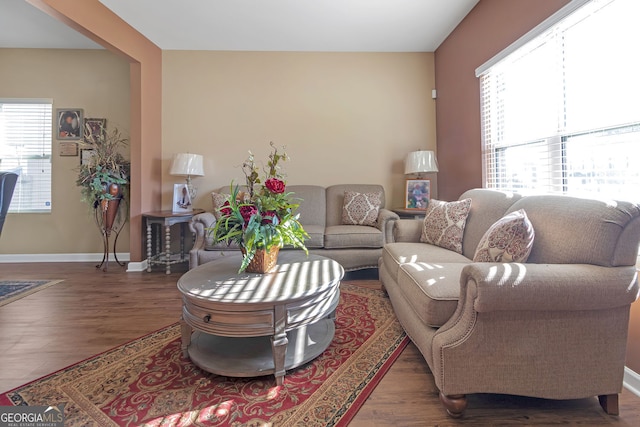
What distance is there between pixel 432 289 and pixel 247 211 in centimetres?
107

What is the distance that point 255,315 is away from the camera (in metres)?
1.36

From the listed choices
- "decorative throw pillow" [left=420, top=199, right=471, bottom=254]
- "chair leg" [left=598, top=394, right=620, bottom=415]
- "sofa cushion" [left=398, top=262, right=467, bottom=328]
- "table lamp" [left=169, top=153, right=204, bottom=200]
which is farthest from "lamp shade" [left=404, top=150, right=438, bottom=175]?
"table lamp" [left=169, top=153, right=204, bottom=200]

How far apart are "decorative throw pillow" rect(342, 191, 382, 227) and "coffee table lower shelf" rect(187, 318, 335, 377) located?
178 centimetres

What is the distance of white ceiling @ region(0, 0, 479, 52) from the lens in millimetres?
2846

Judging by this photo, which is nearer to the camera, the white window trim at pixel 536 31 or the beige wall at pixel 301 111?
the white window trim at pixel 536 31

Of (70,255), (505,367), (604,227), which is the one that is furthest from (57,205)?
(604,227)

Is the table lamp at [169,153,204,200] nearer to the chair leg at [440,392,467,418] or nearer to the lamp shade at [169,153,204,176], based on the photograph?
the lamp shade at [169,153,204,176]

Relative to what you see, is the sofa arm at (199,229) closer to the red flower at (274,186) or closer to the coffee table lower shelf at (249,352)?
the coffee table lower shelf at (249,352)

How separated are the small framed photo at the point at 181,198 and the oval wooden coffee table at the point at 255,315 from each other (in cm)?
216

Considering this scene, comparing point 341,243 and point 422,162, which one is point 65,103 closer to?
point 341,243

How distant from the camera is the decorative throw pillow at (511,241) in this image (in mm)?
1386

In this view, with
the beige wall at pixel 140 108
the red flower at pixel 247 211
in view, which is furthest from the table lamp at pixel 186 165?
the red flower at pixel 247 211

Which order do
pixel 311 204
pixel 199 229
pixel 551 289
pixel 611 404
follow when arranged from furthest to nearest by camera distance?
1. pixel 311 204
2. pixel 199 229
3. pixel 611 404
4. pixel 551 289

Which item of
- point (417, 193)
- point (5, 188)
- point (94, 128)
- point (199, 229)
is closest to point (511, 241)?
point (417, 193)
